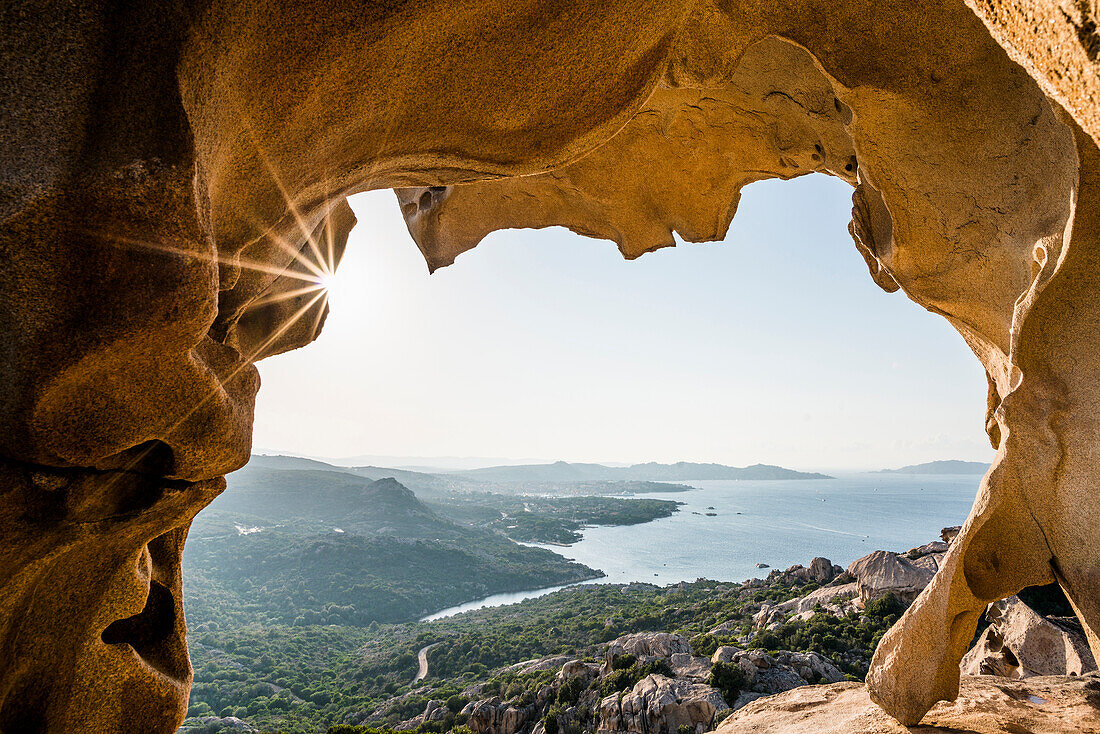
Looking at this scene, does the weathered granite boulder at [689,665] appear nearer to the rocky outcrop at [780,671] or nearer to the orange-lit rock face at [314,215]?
the rocky outcrop at [780,671]

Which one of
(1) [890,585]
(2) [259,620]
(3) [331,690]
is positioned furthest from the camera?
(2) [259,620]

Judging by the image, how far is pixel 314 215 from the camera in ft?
10.5

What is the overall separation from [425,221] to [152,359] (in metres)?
6.07

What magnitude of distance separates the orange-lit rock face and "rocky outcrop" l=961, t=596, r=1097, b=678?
4.92 m

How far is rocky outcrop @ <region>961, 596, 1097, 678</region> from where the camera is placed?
293 inches

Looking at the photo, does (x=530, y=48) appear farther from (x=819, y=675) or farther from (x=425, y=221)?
(x=819, y=675)

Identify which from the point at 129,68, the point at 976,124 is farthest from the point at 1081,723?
the point at 129,68

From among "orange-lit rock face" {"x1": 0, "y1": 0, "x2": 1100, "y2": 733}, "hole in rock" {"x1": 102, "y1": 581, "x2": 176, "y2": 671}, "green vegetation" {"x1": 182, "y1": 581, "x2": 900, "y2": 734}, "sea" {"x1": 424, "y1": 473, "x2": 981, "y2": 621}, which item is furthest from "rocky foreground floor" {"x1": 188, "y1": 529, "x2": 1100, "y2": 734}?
"sea" {"x1": 424, "y1": 473, "x2": 981, "y2": 621}

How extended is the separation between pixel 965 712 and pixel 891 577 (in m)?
13.5

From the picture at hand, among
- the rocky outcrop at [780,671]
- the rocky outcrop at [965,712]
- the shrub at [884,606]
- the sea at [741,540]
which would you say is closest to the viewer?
the rocky outcrop at [965,712]

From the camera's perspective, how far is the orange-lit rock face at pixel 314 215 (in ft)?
5.90

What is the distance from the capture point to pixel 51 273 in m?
1.75

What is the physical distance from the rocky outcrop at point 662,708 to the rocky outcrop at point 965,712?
3201 millimetres

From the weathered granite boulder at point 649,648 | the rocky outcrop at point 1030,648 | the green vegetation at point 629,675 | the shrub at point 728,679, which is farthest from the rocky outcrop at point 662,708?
the rocky outcrop at point 1030,648
